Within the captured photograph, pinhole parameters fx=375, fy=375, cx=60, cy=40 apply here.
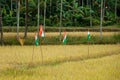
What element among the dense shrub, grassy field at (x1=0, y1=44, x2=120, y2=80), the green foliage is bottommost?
the dense shrub

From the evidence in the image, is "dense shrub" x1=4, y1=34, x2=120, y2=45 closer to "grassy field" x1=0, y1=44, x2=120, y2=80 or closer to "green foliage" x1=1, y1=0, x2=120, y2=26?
"grassy field" x1=0, y1=44, x2=120, y2=80

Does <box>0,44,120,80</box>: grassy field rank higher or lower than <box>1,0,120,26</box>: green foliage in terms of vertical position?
lower

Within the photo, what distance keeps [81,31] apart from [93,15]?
32.7 feet

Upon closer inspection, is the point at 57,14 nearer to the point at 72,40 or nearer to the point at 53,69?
the point at 72,40

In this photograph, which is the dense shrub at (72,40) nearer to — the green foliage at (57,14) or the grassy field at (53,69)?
the grassy field at (53,69)

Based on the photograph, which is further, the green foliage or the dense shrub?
the green foliage

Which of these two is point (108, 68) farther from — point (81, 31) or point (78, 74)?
point (81, 31)

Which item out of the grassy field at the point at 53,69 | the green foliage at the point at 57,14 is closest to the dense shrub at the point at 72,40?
the grassy field at the point at 53,69

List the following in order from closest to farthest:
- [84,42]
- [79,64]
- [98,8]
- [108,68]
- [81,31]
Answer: [108,68] < [79,64] < [84,42] < [81,31] < [98,8]

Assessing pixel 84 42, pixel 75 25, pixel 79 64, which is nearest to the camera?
pixel 79 64

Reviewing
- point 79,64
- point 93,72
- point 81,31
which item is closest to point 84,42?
point 81,31

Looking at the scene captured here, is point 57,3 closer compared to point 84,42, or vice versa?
point 84,42

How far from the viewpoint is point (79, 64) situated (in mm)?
18375

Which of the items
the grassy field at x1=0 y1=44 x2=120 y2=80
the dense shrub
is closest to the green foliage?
the dense shrub
